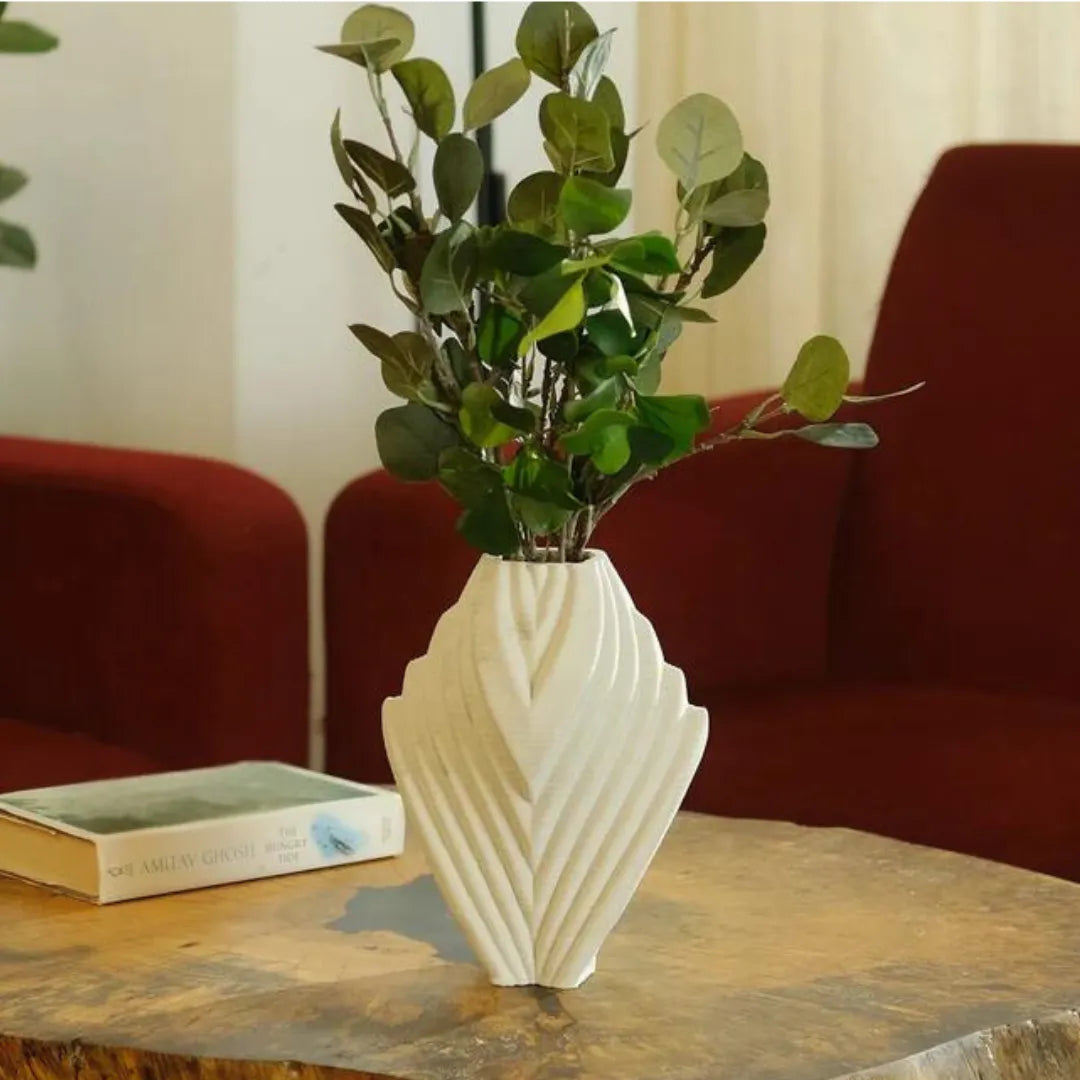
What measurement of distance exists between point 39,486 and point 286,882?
0.86 metres

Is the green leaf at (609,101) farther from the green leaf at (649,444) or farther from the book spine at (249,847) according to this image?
the book spine at (249,847)

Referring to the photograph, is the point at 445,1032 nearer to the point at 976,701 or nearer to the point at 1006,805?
the point at 1006,805

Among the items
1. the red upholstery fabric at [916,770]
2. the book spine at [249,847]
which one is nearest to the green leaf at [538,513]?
the book spine at [249,847]

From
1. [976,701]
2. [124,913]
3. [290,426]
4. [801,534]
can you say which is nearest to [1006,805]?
[976,701]

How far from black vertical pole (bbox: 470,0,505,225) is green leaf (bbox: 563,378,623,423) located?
1.56 m

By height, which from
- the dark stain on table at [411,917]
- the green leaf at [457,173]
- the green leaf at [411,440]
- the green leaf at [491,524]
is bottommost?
the dark stain on table at [411,917]

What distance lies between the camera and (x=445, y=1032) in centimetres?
87

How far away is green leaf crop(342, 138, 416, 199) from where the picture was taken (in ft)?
3.15

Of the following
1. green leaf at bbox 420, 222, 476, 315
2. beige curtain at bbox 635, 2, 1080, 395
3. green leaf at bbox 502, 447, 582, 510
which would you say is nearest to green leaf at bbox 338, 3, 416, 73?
green leaf at bbox 420, 222, 476, 315

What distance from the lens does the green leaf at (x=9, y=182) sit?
202 cm

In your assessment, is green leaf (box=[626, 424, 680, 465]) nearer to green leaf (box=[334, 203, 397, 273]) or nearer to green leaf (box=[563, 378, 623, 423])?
green leaf (box=[563, 378, 623, 423])

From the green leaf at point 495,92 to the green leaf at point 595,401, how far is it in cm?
16

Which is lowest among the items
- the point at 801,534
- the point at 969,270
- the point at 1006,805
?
the point at 1006,805

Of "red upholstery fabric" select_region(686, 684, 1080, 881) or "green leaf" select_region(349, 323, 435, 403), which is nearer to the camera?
"green leaf" select_region(349, 323, 435, 403)
